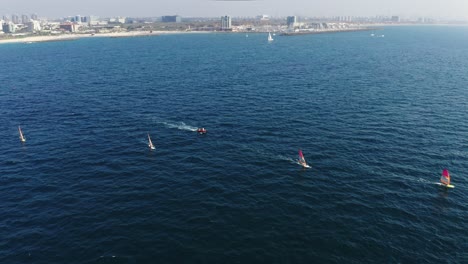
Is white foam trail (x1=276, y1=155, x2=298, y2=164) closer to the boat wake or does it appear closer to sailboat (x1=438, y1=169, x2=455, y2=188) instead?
the boat wake

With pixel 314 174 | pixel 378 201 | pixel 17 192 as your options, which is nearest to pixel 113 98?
pixel 17 192

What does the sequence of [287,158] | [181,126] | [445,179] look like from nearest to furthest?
[445,179], [287,158], [181,126]

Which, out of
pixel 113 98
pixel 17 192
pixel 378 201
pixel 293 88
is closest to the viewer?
pixel 378 201

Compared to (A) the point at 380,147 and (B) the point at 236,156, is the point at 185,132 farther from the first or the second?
(A) the point at 380,147

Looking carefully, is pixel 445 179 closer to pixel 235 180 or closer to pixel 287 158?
A: pixel 287 158

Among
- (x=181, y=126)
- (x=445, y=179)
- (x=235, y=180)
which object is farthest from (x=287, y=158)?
(x=181, y=126)

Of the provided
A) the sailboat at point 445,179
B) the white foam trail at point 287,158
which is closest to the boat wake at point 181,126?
the white foam trail at point 287,158

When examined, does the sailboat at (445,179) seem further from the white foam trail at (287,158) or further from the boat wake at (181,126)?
the boat wake at (181,126)

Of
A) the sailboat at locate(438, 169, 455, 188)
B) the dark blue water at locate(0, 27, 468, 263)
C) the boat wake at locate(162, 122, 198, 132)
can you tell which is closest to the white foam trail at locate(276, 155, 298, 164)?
the dark blue water at locate(0, 27, 468, 263)

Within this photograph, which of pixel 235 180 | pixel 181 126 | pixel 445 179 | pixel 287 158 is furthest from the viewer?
pixel 181 126
